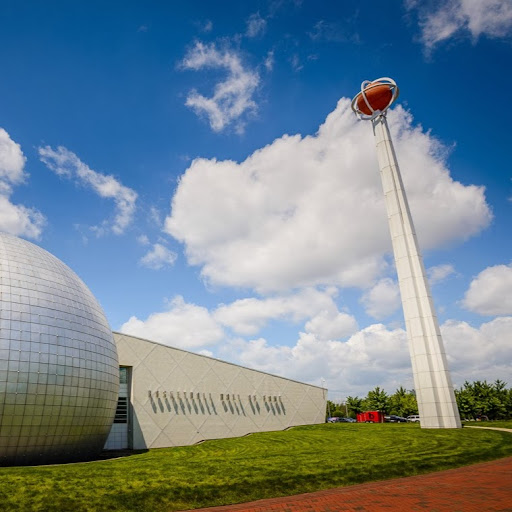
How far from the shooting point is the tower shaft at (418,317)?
3512 centimetres

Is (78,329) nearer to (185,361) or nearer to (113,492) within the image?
(113,492)

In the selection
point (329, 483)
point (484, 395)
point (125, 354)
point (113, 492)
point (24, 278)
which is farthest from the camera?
point (484, 395)

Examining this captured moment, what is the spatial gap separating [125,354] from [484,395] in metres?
61.3

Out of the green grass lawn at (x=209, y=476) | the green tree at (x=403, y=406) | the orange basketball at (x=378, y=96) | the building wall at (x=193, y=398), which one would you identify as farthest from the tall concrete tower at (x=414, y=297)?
the green tree at (x=403, y=406)

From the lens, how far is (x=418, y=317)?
121 feet

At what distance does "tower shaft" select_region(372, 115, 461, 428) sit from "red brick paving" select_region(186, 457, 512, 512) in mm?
18950

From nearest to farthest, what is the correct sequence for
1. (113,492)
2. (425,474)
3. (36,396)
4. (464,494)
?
(464,494)
(113,492)
(425,474)
(36,396)

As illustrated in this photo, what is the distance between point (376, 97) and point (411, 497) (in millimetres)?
39190

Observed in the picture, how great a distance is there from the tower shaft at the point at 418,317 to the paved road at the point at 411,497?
1910 centimetres

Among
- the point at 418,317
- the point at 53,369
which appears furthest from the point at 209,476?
the point at 418,317

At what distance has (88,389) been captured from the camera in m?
23.1

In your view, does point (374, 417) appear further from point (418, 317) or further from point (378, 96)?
point (378, 96)

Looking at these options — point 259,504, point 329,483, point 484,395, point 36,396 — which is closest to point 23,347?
point 36,396

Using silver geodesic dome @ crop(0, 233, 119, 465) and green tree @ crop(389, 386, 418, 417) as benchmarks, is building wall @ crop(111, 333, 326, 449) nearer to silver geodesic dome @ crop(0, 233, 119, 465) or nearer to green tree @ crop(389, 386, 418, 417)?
silver geodesic dome @ crop(0, 233, 119, 465)
